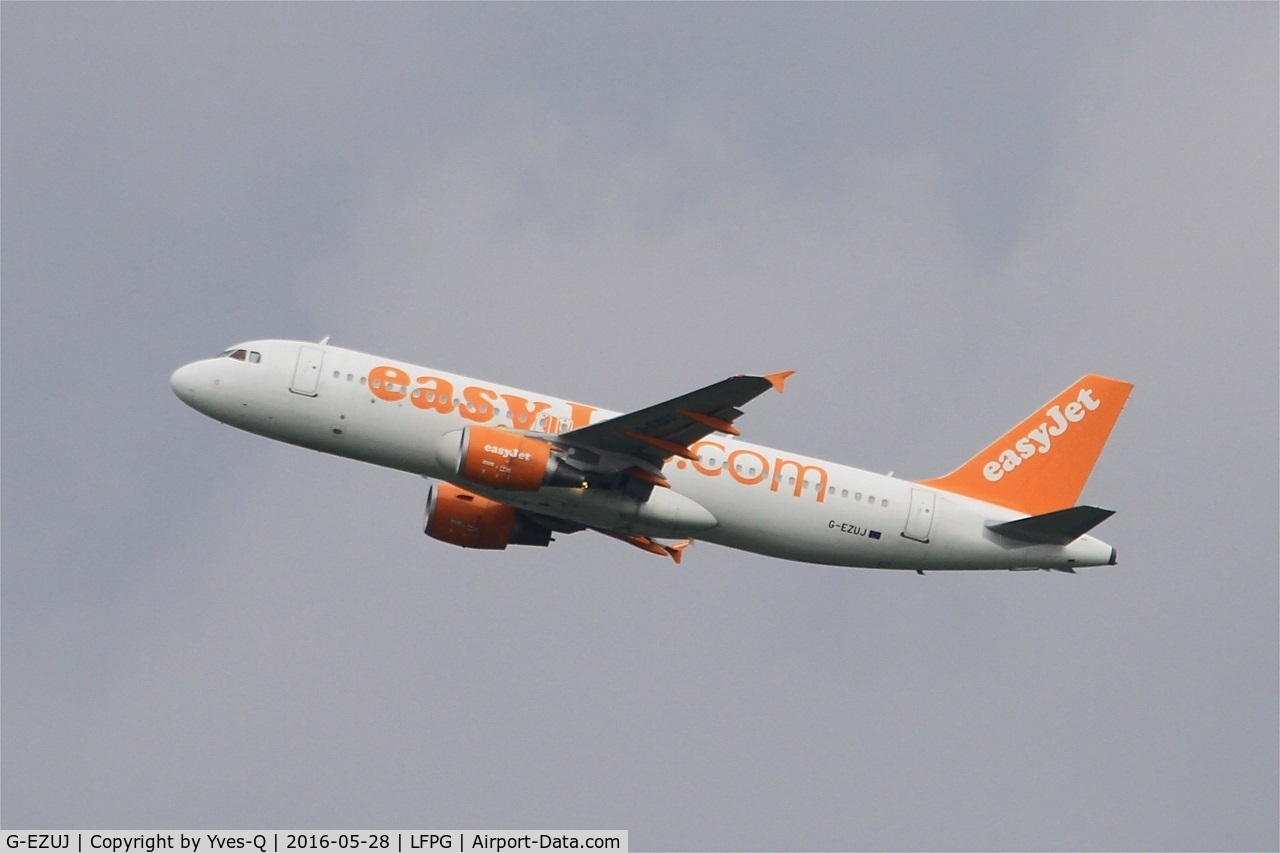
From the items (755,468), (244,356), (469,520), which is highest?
(244,356)

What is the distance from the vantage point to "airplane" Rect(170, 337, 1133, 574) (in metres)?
48.7

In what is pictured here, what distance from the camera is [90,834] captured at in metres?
45.1

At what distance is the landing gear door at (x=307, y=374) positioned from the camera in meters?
49.8

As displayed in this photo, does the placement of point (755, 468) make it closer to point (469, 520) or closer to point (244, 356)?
point (469, 520)

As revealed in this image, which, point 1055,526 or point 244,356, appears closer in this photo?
point 244,356

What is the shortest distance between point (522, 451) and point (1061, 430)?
19.1 metres

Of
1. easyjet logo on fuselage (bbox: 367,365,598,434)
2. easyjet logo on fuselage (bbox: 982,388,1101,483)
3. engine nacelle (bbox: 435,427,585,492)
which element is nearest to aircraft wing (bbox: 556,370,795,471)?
engine nacelle (bbox: 435,427,585,492)

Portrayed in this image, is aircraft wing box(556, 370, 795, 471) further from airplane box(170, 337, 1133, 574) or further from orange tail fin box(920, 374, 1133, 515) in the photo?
orange tail fin box(920, 374, 1133, 515)

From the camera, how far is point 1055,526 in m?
52.2

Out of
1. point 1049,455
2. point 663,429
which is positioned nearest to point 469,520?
point 663,429

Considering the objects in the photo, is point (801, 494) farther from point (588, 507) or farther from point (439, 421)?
point (439, 421)

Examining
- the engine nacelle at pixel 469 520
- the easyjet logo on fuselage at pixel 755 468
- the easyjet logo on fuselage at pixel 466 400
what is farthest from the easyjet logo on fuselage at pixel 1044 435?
the engine nacelle at pixel 469 520

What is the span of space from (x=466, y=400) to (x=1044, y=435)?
1950cm

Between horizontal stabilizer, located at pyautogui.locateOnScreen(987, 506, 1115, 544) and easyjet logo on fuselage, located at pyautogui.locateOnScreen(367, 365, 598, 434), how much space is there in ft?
45.0
